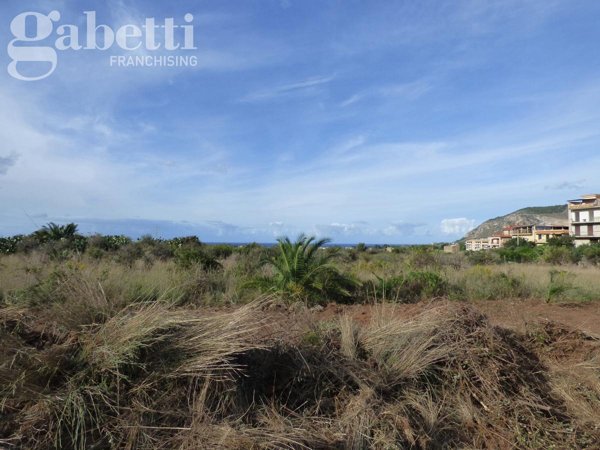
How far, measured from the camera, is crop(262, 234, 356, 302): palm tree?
923 cm

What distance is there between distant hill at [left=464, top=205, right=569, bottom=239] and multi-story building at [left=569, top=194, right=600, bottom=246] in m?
24.6

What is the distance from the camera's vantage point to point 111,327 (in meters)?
3.62

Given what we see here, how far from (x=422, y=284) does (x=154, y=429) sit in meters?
8.18

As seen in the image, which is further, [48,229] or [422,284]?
[48,229]

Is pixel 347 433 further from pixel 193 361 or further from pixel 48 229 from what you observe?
pixel 48 229

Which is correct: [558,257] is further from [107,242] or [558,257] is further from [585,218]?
[585,218]

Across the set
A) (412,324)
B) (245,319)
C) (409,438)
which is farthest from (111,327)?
(412,324)

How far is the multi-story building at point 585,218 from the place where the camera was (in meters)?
71.3

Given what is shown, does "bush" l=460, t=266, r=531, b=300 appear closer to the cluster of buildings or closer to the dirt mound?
the dirt mound

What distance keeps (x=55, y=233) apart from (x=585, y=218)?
77411 millimetres

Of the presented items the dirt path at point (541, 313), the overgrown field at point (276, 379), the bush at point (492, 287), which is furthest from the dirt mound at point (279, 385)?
the bush at point (492, 287)

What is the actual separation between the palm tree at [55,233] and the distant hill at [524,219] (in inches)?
3990

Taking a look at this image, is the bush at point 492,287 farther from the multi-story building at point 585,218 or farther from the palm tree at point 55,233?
the multi-story building at point 585,218

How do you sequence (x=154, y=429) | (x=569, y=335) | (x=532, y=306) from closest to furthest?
1. (x=154, y=429)
2. (x=569, y=335)
3. (x=532, y=306)
